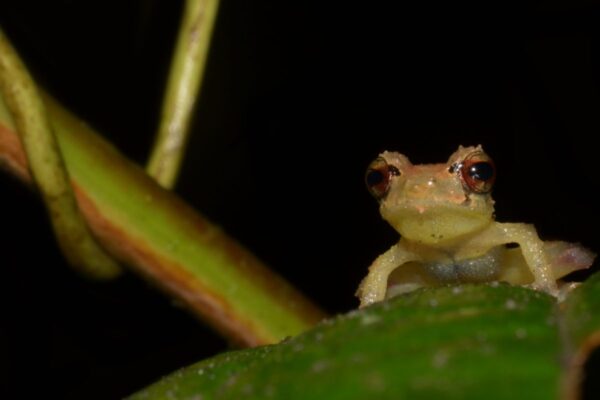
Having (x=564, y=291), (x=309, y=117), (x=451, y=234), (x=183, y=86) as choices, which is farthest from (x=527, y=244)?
(x=309, y=117)

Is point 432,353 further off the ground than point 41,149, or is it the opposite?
point 41,149

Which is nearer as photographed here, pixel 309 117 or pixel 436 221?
pixel 436 221

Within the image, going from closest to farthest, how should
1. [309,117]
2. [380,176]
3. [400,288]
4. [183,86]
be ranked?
[183,86], [380,176], [400,288], [309,117]

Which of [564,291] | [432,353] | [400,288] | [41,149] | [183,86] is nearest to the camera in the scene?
[432,353]

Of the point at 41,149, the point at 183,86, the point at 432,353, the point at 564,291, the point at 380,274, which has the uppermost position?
the point at 183,86

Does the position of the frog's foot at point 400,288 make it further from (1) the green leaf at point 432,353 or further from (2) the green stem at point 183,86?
(1) the green leaf at point 432,353

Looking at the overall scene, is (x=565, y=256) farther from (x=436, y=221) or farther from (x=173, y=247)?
(x=173, y=247)
